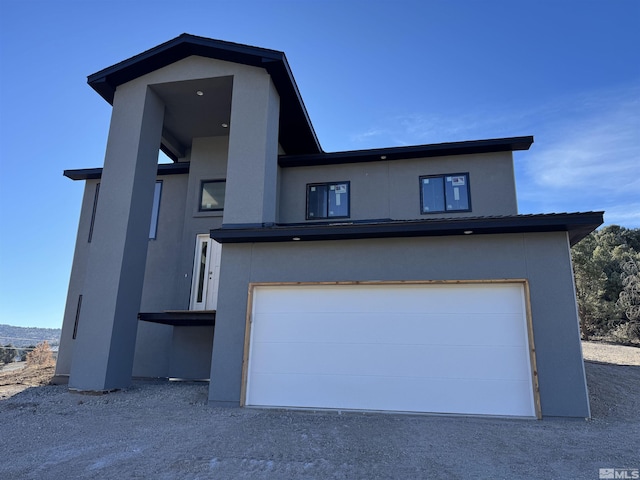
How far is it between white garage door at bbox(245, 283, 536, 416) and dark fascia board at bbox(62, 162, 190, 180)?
20.6 ft

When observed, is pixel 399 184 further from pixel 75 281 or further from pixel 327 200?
pixel 75 281

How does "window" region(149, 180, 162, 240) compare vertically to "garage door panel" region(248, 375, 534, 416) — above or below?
above

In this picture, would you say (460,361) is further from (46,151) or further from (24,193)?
(24,193)

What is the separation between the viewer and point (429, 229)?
7.08m

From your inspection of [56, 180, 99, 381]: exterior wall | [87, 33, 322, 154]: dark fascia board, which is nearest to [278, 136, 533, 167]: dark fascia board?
[87, 33, 322, 154]: dark fascia board

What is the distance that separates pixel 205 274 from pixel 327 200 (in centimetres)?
390

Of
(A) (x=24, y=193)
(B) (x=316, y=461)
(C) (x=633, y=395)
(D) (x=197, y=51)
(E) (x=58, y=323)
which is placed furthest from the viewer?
(A) (x=24, y=193)

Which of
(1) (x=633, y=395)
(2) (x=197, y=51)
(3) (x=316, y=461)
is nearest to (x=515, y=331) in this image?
(1) (x=633, y=395)

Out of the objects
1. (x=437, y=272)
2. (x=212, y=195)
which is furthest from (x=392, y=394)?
(x=212, y=195)

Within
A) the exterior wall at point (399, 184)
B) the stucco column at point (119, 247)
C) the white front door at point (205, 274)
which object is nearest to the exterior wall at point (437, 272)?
the stucco column at point (119, 247)

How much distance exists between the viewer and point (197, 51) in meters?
9.49

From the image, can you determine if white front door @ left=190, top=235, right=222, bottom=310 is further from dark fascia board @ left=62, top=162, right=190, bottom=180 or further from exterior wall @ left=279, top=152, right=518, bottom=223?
dark fascia board @ left=62, top=162, right=190, bottom=180

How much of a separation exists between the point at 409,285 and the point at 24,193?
53.8 ft

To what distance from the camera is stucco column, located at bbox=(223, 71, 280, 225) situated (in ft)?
27.7
